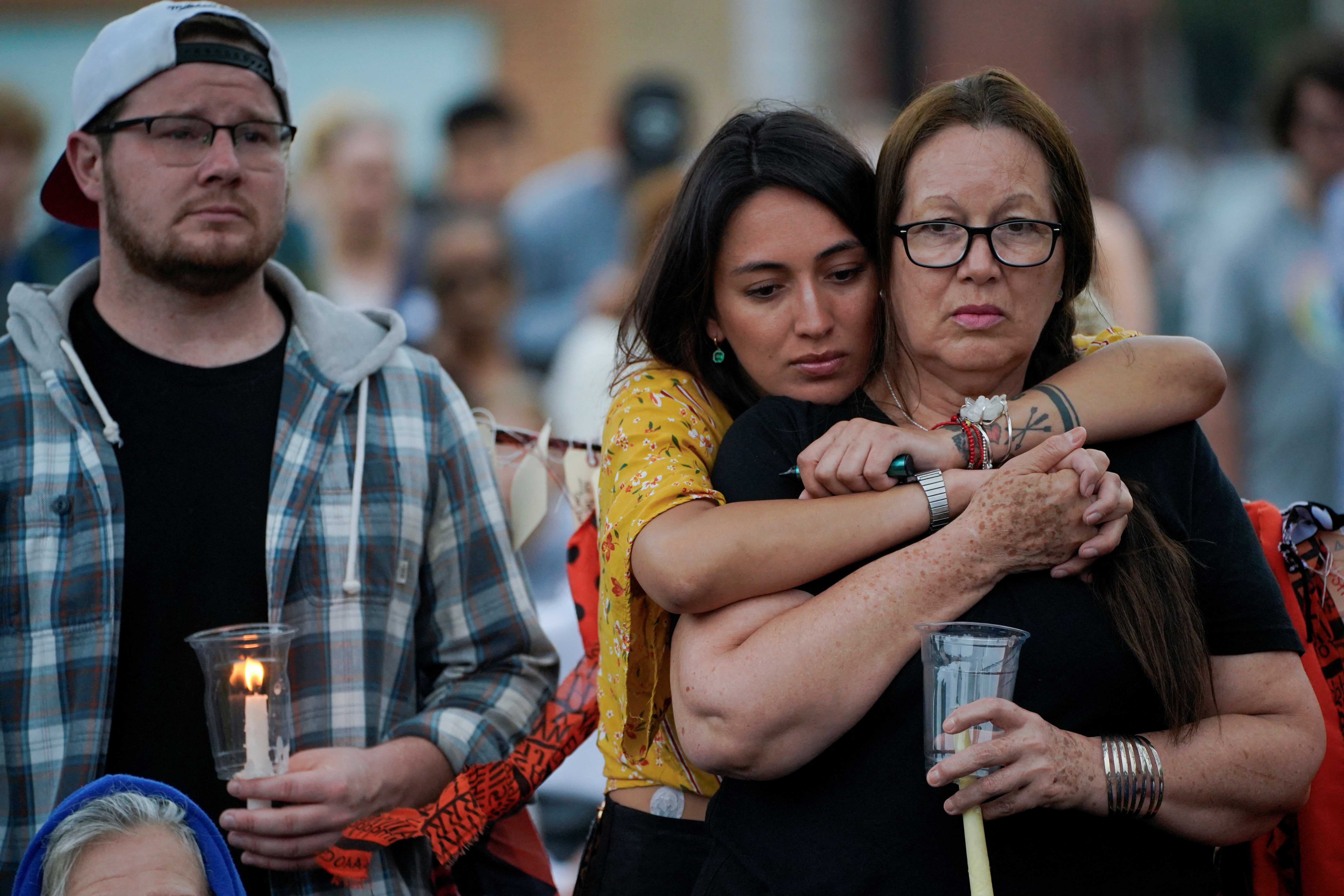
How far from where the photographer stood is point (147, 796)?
2414 millimetres

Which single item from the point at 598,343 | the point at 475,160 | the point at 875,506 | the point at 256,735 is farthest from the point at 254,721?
the point at 475,160

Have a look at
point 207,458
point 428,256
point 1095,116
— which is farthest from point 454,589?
point 1095,116

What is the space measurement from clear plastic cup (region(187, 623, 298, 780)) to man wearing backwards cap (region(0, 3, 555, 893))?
79 mm

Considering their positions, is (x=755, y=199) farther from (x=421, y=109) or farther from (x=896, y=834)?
(x=421, y=109)

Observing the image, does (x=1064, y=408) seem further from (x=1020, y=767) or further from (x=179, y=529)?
(x=179, y=529)

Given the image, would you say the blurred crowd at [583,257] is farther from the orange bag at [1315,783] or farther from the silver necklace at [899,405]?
the orange bag at [1315,783]

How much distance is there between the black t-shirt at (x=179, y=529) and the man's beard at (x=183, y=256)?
0.17m

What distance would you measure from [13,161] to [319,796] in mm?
4537

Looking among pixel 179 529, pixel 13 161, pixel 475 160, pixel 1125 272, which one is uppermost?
pixel 475 160

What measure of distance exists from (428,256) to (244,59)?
3669 mm

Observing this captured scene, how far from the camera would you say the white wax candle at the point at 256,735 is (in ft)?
8.21

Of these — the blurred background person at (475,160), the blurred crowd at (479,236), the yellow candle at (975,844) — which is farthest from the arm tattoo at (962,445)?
the blurred background person at (475,160)

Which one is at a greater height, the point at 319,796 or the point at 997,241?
the point at 997,241

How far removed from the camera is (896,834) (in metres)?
2.17
